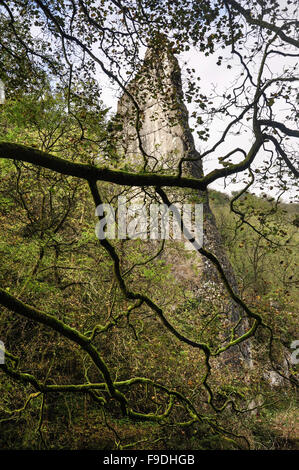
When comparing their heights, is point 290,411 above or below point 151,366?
below

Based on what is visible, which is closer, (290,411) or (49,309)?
(49,309)

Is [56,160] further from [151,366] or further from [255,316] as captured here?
[151,366]

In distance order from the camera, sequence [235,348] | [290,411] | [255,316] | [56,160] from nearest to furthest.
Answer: [56,160] < [255,316] < [290,411] < [235,348]

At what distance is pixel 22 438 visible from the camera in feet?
16.9

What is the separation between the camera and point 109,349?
609 cm

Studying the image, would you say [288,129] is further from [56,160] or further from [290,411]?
[290,411]

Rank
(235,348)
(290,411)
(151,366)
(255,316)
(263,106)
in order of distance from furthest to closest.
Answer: (235,348)
(290,411)
(151,366)
(263,106)
(255,316)
